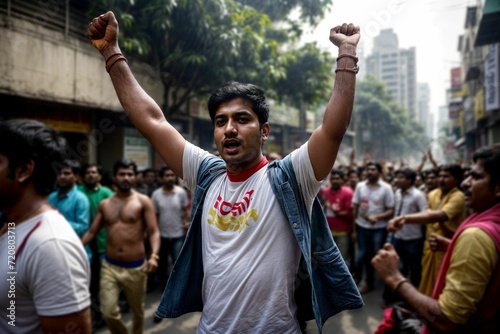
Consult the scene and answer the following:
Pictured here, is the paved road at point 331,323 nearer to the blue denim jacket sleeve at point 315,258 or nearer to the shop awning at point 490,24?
the blue denim jacket sleeve at point 315,258

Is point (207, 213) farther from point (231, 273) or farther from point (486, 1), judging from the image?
point (486, 1)

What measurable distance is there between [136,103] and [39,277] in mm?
888

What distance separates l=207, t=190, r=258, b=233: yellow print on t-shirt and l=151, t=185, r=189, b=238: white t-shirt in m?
4.29

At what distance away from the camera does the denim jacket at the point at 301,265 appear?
156 cm

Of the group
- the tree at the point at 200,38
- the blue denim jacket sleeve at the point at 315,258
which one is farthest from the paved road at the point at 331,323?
the tree at the point at 200,38

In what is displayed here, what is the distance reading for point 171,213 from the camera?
5.82m

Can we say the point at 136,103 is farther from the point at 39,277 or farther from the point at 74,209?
the point at 74,209

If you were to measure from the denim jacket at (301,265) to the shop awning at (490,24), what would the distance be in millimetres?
11065

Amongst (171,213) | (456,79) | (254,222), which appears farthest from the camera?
(456,79)

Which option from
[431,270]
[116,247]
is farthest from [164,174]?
[431,270]

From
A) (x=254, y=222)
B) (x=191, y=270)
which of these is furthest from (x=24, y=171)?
(x=254, y=222)

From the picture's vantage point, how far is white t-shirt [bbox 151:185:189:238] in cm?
583

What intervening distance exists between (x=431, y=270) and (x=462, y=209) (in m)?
0.94

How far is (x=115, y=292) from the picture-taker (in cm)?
371
